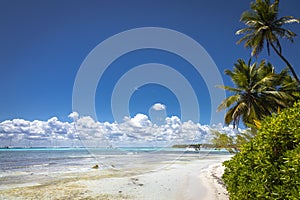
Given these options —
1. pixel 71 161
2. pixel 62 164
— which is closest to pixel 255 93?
pixel 62 164

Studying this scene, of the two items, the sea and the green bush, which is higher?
the green bush

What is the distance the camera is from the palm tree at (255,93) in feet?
45.2

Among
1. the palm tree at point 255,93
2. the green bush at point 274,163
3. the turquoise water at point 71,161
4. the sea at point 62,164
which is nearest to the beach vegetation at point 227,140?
the palm tree at point 255,93

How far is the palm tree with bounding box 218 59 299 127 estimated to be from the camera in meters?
13.8

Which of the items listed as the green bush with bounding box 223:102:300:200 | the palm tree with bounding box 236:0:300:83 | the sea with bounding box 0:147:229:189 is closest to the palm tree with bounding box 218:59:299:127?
the palm tree with bounding box 236:0:300:83

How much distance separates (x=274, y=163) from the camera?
113 inches

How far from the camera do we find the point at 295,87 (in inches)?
553

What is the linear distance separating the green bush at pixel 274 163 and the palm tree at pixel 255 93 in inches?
428

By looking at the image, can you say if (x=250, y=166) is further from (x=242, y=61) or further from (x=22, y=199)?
(x=242, y=61)

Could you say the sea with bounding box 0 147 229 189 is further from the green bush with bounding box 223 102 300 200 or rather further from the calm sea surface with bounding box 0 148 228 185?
the green bush with bounding box 223 102 300 200

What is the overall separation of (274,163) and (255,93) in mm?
12648

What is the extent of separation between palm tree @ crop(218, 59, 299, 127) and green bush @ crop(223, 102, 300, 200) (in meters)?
10.9

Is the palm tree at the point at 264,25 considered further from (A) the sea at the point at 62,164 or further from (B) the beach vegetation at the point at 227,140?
(A) the sea at the point at 62,164

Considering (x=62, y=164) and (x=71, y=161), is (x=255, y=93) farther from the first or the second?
(x=71, y=161)
